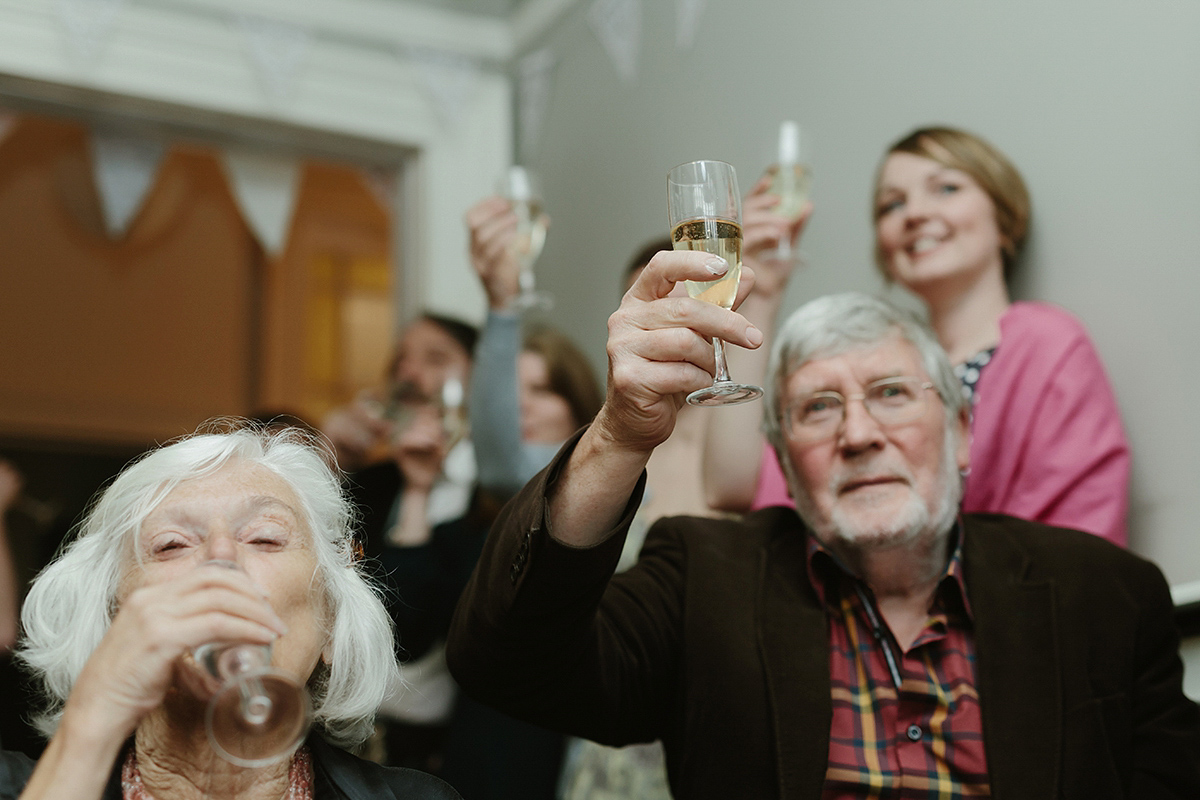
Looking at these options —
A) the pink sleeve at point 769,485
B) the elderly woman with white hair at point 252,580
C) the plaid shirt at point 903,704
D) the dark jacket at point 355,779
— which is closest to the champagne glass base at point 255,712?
the elderly woman with white hair at point 252,580

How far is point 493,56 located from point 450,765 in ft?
8.58

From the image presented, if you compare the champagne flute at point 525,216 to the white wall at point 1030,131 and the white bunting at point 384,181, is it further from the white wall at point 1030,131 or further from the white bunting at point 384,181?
the white bunting at point 384,181

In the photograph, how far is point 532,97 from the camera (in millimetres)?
4113

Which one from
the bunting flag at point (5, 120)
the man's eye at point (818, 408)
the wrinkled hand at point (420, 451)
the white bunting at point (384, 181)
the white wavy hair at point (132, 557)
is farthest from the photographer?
the white bunting at point (384, 181)

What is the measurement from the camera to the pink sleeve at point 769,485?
6.99 feet

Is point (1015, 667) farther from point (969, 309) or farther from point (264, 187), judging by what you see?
point (264, 187)

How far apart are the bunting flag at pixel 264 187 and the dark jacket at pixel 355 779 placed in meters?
2.80

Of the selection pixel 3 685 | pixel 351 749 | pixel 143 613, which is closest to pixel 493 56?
pixel 3 685

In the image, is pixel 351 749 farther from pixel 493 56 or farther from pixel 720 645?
pixel 493 56

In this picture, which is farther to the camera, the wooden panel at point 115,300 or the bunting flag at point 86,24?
the wooden panel at point 115,300

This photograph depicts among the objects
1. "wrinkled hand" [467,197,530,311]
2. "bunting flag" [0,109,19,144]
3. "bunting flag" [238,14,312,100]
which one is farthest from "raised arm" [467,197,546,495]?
"bunting flag" [0,109,19,144]

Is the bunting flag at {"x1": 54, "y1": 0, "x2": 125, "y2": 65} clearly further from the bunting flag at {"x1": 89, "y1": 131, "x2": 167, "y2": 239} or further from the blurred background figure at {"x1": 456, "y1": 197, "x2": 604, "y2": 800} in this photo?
the blurred background figure at {"x1": 456, "y1": 197, "x2": 604, "y2": 800}

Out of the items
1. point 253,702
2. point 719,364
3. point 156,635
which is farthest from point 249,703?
point 719,364

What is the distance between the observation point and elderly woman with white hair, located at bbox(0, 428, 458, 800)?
121 cm
